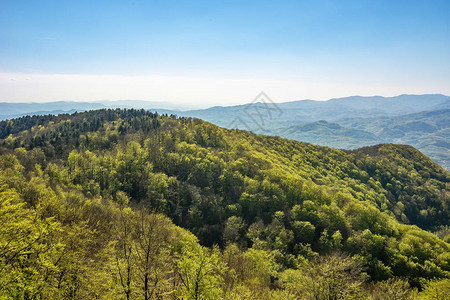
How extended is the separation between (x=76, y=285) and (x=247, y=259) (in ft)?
104

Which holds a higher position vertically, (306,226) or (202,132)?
(202,132)

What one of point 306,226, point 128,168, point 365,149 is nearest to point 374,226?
point 306,226

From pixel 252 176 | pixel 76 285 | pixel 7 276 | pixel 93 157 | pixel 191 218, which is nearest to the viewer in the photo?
pixel 7 276

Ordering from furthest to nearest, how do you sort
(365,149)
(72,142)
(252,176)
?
1. (365,149)
2. (72,142)
3. (252,176)

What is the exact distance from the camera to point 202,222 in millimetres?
74625

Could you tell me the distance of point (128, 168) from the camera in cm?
8662

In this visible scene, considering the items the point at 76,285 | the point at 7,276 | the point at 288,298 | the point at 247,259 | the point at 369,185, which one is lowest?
the point at 369,185

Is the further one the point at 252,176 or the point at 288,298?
the point at 252,176

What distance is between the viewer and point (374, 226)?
67.2 m

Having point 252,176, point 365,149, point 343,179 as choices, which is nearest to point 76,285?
point 252,176

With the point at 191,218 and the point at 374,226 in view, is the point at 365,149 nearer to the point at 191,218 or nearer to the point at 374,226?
the point at 374,226

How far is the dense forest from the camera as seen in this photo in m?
19.8

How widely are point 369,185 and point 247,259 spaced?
120 m

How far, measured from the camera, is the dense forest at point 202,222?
778 inches
